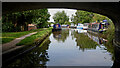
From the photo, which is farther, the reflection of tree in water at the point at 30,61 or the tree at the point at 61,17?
the tree at the point at 61,17

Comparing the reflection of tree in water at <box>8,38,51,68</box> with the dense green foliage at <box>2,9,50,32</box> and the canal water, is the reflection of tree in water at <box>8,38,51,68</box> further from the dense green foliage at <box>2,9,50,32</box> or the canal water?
the dense green foliage at <box>2,9,50,32</box>

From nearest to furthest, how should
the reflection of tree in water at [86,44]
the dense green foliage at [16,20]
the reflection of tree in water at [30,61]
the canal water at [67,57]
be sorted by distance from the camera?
the reflection of tree in water at [30,61], the canal water at [67,57], the reflection of tree in water at [86,44], the dense green foliage at [16,20]

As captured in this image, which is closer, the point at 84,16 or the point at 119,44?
the point at 119,44

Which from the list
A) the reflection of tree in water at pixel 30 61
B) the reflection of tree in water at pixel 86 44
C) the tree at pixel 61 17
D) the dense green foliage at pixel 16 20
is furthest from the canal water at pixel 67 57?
the tree at pixel 61 17

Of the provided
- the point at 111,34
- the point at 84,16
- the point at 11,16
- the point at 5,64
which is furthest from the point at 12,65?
the point at 84,16

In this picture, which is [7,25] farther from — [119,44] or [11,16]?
[119,44]

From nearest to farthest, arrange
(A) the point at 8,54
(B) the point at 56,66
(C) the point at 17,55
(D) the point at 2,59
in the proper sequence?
(B) the point at 56,66, (D) the point at 2,59, (A) the point at 8,54, (C) the point at 17,55

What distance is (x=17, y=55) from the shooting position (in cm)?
985

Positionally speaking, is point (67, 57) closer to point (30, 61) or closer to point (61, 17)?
point (30, 61)

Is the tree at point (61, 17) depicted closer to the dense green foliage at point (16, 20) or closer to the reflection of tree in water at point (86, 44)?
the dense green foliage at point (16, 20)

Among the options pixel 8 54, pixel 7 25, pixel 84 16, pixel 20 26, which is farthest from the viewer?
pixel 84 16

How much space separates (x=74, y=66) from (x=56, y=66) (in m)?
0.98

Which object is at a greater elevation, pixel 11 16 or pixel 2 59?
pixel 11 16

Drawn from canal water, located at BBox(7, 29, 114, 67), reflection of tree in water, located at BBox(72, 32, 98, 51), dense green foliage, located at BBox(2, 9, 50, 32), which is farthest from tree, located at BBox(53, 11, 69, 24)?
canal water, located at BBox(7, 29, 114, 67)
